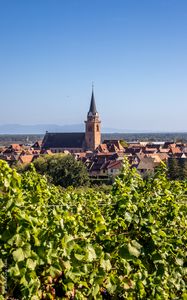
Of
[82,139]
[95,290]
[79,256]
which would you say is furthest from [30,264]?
[82,139]

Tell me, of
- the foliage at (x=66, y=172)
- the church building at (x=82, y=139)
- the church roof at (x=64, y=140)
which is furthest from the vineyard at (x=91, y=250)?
the church roof at (x=64, y=140)

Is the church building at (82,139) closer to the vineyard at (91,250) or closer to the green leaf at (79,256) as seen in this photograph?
the vineyard at (91,250)

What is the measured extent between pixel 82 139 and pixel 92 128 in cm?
420

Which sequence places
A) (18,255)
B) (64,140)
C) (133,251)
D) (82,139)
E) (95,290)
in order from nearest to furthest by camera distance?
(18,255) → (95,290) → (133,251) → (82,139) → (64,140)

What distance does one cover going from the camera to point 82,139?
101 m

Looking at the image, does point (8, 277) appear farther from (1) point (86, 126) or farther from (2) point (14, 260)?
(1) point (86, 126)

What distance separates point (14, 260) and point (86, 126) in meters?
97.3

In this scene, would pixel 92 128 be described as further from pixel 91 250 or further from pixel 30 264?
pixel 30 264

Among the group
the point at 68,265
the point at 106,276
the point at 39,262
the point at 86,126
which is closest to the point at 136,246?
the point at 106,276

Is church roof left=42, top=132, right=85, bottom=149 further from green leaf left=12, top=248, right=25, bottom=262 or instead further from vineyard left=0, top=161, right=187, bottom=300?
green leaf left=12, top=248, right=25, bottom=262

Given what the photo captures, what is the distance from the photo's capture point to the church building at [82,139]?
9819 centimetres

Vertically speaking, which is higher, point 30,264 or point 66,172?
point 30,264

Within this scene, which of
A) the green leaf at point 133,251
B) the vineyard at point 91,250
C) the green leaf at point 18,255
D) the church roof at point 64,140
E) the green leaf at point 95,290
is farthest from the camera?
the church roof at point 64,140

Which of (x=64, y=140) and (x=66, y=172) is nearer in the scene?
(x=66, y=172)
